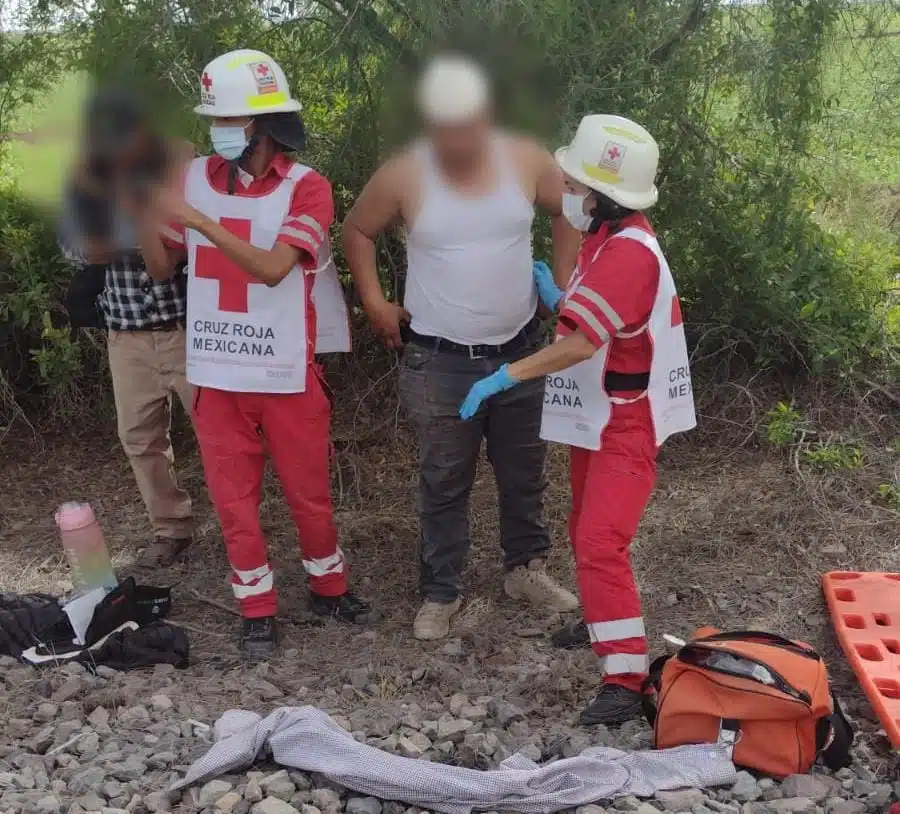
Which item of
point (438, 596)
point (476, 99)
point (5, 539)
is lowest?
point (5, 539)

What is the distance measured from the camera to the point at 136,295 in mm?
4219

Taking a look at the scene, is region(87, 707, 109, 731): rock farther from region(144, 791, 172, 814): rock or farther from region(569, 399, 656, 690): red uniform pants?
region(569, 399, 656, 690): red uniform pants

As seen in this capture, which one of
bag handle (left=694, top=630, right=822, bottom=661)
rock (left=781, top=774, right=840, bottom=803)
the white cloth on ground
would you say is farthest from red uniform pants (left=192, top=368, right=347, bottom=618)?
rock (left=781, top=774, right=840, bottom=803)

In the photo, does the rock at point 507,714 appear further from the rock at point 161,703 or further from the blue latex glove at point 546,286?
the blue latex glove at point 546,286

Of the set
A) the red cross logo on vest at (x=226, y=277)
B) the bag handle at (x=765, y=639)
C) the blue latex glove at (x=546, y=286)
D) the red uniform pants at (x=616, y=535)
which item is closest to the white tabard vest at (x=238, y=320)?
the red cross logo on vest at (x=226, y=277)

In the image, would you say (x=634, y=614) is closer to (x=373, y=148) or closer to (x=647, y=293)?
(x=647, y=293)

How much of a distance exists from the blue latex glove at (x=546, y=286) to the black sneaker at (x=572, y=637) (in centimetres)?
113

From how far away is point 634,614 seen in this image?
3416 mm

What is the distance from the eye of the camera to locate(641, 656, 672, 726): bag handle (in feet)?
11.0

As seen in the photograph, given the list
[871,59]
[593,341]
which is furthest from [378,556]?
[871,59]

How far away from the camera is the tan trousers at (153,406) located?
4312 millimetres

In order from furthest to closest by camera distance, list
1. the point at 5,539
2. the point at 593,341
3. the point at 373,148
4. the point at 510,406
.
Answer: the point at 5,539 → the point at 373,148 → the point at 510,406 → the point at 593,341

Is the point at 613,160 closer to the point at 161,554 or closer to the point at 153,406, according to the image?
the point at 153,406

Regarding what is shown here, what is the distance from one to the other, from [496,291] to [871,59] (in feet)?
8.56
